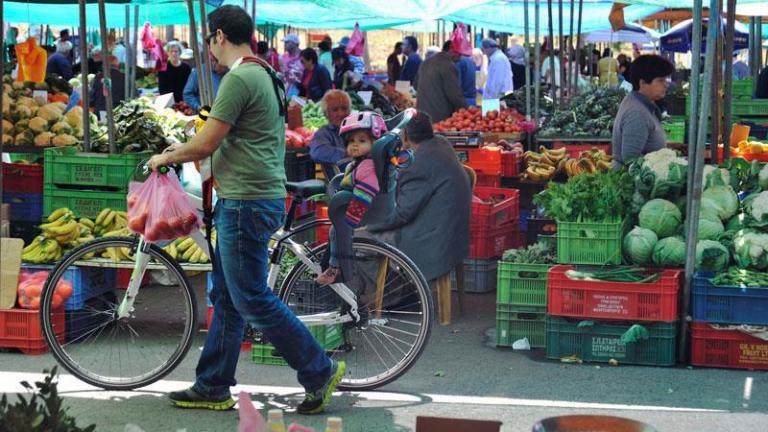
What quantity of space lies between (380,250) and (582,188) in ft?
5.51

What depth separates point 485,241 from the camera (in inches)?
390

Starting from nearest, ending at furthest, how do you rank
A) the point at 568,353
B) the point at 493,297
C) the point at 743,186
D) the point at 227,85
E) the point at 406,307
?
the point at 227,85, the point at 406,307, the point at 568,353, the point at 743,186, the point at 493,297

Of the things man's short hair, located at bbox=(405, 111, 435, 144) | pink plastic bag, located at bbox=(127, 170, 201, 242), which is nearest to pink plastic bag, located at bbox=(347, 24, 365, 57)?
man's short hair, located at bbox=(405, 111, 435, 144)

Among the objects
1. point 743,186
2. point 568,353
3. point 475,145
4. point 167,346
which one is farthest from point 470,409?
point 475,145

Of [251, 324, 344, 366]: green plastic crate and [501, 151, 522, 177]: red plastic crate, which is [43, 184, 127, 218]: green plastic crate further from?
[501, 151, 522, 177]: red plastic crate

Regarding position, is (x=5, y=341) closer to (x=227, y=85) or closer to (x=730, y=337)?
(x=227, y=85)

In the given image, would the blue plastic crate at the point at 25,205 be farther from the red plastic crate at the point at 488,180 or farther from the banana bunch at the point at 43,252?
the red plastic crate at the point at 488,180

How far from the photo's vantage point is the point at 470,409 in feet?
21.1

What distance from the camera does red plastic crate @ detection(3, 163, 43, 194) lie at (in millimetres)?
9732

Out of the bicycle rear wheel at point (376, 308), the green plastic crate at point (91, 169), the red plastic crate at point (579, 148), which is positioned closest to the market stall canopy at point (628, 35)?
the red plastic crate at point (579, 148)

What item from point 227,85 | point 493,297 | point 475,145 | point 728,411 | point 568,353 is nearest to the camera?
point 227,85

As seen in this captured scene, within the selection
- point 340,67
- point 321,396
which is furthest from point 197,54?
point 340,67

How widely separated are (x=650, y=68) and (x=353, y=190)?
305 cm

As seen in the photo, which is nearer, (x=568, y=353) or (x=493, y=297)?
(x=568, y=353)
